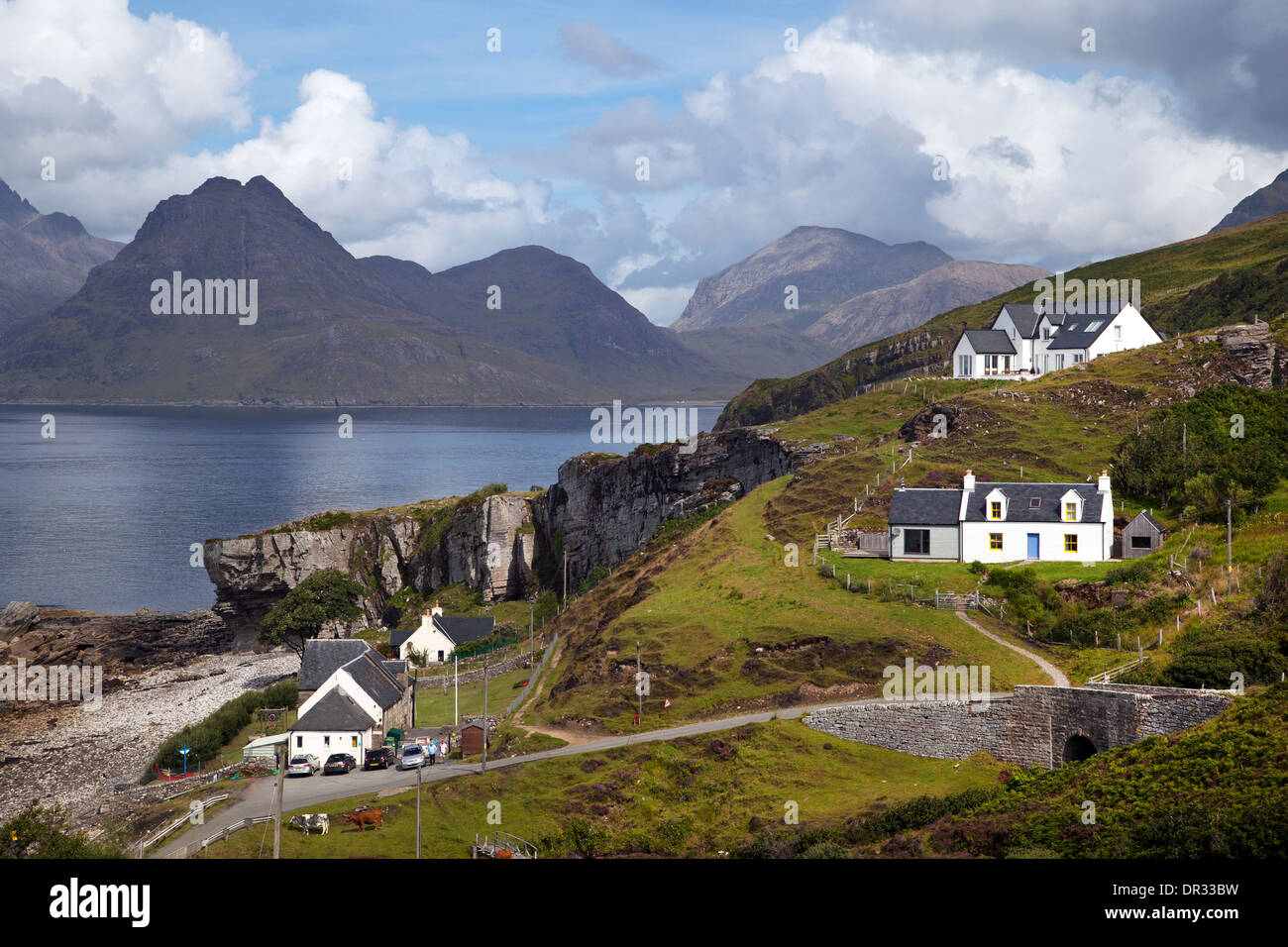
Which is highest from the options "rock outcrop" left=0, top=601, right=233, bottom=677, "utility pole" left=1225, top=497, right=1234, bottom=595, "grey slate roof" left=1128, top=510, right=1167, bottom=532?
"grey slate roof" left=1128, top=510, right=1167, bottom=532

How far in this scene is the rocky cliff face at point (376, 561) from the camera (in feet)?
375

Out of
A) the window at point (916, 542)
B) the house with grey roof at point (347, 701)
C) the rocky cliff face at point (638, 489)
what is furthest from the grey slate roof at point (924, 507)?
the house with grey roof at point (347, 701)

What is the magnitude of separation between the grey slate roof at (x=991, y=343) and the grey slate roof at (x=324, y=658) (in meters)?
70.8

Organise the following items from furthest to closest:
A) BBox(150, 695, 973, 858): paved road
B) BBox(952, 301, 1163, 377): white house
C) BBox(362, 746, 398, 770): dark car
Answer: BBox(952, 301, 1163, 377): white house < BBox(362, 746, 398, 770): dark car < BBox(150, 695, 973, 858): paved road

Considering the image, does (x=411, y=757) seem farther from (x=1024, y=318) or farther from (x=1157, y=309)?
(x=1157, y=309)

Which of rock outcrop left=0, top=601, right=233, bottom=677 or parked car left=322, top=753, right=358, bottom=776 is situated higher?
parked car left=322, top=753, right=358, bottom=776

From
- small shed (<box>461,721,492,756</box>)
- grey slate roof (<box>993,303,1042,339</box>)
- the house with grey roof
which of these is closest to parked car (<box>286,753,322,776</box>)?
the house with grey roof

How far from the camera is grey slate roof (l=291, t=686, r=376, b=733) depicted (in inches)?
2350

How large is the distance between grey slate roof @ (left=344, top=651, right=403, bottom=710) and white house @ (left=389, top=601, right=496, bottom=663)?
20.0 m

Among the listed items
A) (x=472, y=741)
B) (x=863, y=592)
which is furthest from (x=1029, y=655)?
(x=472, y=741)

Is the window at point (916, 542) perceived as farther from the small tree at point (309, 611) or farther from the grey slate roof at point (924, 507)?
the small tree at point (309, 611)

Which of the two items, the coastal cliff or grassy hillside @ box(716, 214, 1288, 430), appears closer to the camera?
the coastal cliff

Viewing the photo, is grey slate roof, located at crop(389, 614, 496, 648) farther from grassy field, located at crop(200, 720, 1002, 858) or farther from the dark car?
grassy field, located at crop(200, 720, 1002, 858)
